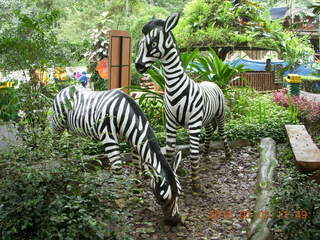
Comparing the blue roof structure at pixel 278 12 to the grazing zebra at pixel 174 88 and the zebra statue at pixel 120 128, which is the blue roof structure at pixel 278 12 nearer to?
the grazing zebra at pixel 174 88

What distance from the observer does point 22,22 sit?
3.94 meters

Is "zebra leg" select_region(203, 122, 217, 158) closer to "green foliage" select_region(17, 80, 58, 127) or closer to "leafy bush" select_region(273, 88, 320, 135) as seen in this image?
"leafy bush" select_region(273, 88, 320, 135)

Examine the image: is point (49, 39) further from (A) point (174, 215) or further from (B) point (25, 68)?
(A) point (174, 215)

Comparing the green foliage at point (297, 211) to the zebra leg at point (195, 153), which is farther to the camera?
the zebra leg at point (195, 153)

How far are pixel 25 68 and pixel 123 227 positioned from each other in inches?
88.8

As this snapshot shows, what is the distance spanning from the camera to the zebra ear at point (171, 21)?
14.1 ft

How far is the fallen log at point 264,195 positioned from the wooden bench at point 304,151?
1.28 ft

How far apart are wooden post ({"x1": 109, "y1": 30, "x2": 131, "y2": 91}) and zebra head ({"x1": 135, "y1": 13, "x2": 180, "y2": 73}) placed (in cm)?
244

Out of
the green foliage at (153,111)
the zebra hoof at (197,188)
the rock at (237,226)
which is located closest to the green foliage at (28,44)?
the zebra hoof at (197,188)

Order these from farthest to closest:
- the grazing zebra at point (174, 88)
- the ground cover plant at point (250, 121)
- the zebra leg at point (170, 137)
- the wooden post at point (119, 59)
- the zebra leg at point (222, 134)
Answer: the ground cover plant at point (250, 121) → the wooden post at point (119, 59) → the zebra leg at point (222, 134) → the zebra leg at point (170, 137) → the grazing zebra at point (174, 88)
